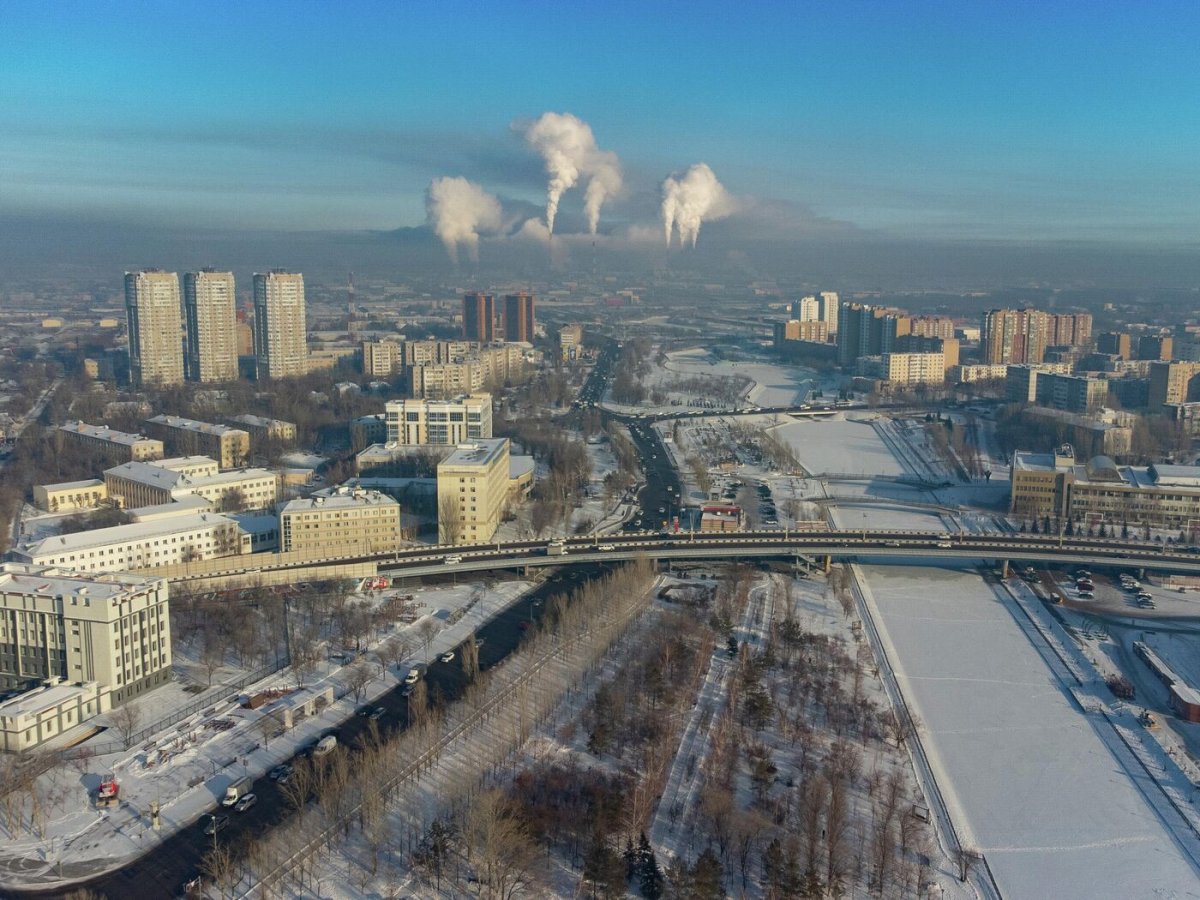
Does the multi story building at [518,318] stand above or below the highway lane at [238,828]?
above

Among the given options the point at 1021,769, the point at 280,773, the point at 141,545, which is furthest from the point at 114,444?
the point at 1021,769

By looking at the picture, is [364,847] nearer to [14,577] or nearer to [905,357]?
[14,577]

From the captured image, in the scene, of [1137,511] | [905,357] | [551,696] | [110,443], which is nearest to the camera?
[551,696]

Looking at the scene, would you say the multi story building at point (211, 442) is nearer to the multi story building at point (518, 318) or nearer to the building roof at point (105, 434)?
the building roof at point (105, 434)

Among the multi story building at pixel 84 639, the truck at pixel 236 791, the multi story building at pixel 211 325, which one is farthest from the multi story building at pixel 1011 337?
the truck at pixel 236 791

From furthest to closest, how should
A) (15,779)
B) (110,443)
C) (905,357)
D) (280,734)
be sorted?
(905,357) → (110,443) → (280,734) → (15,779)

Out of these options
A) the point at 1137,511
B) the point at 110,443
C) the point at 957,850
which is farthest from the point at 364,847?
the point at 110,443
